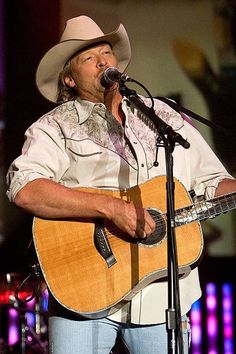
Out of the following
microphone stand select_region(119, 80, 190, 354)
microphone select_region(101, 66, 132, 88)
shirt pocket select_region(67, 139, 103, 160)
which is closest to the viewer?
microphone stand select_region(119, 80, 190, 354)

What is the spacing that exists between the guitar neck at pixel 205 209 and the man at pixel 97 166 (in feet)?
0.36

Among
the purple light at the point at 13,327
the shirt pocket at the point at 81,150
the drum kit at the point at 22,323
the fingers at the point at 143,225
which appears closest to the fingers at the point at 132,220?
the fingers at the point at 143,225

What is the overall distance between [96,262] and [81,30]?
101 cm

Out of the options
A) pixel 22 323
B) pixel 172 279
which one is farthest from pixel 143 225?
pixel 22 323

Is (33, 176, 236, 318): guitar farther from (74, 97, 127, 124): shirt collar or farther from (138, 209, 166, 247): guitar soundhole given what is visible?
(74, 97, 127, 124): shirt collar

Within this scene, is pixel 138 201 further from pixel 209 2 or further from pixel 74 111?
pixel 209 2

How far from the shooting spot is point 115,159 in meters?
3.20

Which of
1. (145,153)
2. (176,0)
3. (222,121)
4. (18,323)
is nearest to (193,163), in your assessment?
(145,153)

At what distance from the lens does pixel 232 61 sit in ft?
15.7

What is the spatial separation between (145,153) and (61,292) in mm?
658

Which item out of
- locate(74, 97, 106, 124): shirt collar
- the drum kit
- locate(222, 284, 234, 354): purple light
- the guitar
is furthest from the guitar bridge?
locate(222, 284, 234, 354): purple light

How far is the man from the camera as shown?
3.03m

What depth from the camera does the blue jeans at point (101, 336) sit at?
300 cm

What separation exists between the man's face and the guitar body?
0.46 meters
